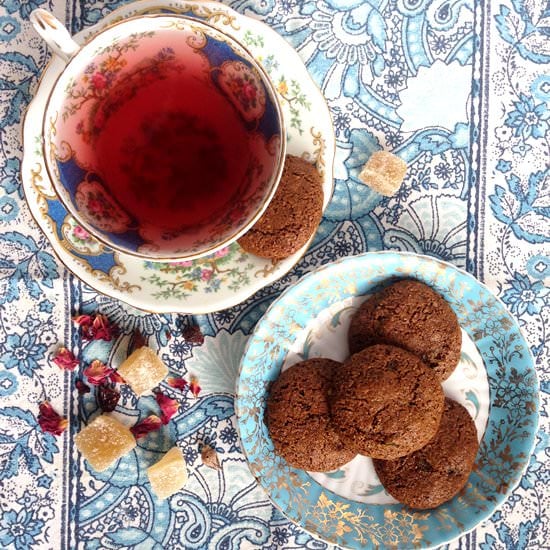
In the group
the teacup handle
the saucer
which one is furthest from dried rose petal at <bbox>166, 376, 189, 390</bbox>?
the teacup handle

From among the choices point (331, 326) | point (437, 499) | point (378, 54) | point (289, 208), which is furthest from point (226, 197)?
point (437, 499)

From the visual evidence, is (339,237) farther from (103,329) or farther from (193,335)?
(103,329)

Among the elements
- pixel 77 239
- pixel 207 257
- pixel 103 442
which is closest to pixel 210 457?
pixel 103 442

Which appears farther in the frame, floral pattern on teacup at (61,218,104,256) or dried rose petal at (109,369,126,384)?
dried rose petal at (109,369,126,384)

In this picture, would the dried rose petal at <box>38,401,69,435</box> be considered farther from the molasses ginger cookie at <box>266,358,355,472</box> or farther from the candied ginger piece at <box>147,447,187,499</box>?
the molasses ginger cookie at <box>266,358,355,472</box>

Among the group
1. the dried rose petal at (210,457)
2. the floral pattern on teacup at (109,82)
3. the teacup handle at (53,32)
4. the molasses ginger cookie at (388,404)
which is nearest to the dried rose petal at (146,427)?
the dried rose petal at (210,457)

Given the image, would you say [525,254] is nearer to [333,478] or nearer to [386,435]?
[386,435]
